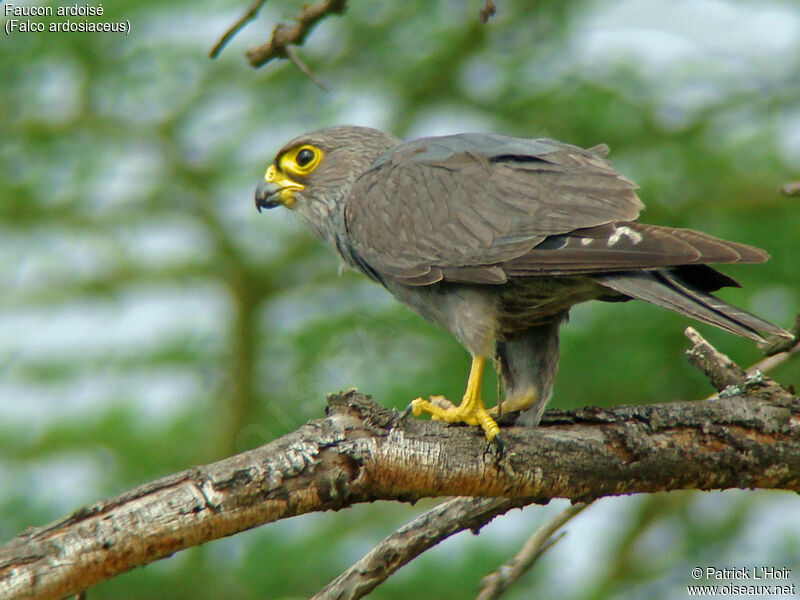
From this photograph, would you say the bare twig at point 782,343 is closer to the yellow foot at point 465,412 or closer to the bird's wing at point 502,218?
the bird's wing at point 502,218

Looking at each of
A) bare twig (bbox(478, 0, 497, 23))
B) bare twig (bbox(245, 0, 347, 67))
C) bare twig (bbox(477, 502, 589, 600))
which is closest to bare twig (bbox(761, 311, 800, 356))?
bare twig (bbox(477, 502, 589, 600))

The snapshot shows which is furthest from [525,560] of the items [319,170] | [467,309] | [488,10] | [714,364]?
[319,170]

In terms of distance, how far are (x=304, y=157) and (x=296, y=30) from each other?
1370 mm

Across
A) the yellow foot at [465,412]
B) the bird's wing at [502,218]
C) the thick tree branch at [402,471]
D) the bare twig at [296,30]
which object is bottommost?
the thick tree branch at [402,471]

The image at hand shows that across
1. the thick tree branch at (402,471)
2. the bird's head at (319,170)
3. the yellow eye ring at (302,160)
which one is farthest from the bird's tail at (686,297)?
the yellow eye ring at (302,160)

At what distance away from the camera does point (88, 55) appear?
6.47 meters

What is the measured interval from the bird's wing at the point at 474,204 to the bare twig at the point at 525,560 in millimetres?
896

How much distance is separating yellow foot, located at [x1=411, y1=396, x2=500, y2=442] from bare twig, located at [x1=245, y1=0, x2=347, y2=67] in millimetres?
1380

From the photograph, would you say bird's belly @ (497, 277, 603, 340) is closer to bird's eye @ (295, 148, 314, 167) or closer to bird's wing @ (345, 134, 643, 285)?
bird's wing @ (345, 134, 643, 285)

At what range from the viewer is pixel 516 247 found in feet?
11.5

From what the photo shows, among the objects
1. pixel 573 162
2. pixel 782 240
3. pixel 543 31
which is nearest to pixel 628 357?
pixel 782 240

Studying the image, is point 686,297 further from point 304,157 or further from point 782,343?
point 304,157

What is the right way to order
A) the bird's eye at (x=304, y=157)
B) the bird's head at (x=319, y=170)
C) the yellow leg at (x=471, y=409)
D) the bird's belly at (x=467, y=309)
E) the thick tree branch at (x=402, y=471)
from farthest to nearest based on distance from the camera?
1. the bird's eye at (x=304, y=157)
2. the bird's head at (x=319, y=170)
3. the bird's belly at (x=467, y=309)
4. the yellow leg at (x=471, y=409)
5. the thick tree branch at (x=402, y=471)

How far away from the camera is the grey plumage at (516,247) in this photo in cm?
323
